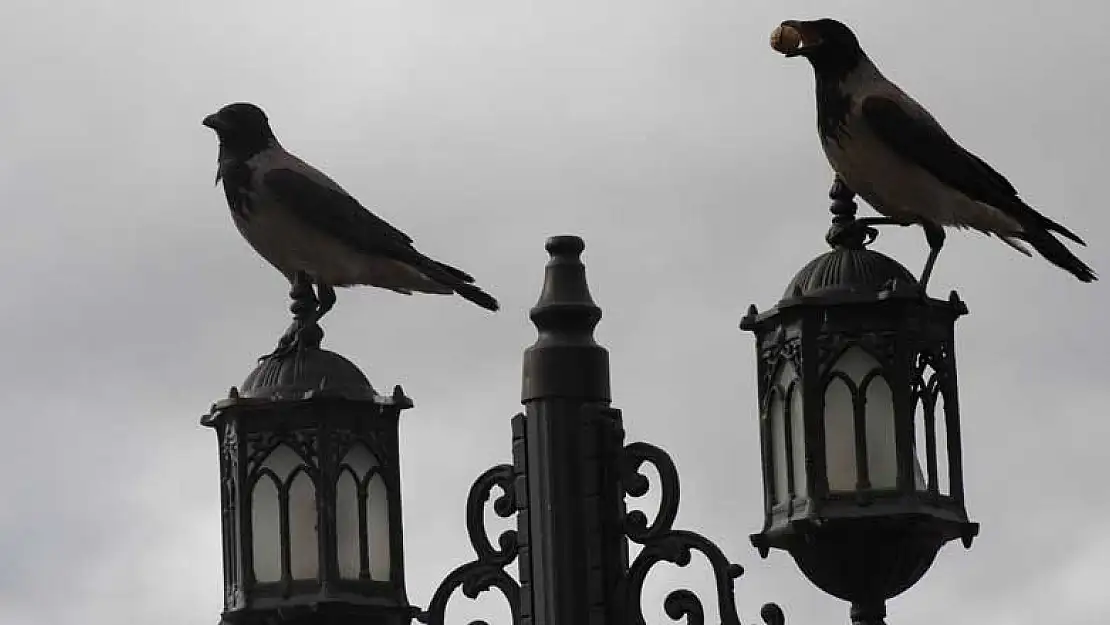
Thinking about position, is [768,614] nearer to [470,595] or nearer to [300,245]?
[470,595]

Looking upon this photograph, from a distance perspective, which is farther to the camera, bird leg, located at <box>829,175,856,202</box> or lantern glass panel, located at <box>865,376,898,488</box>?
bird leg, located at <box>829,175,856,202</box>

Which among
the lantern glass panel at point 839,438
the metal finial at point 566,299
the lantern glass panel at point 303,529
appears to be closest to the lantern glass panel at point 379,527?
the lantern glass panel at point 303,529

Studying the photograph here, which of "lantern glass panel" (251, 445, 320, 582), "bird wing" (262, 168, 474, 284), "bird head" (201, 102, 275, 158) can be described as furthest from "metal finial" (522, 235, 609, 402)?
"bird head" (201, 102, 275, 158)

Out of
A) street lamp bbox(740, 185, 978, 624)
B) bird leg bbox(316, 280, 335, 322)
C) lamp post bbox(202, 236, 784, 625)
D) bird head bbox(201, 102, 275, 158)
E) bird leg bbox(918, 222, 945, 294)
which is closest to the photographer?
street lamp bbox(740, 185, 978, 624)

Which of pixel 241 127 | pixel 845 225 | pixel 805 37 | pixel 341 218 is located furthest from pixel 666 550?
pixel 241 127

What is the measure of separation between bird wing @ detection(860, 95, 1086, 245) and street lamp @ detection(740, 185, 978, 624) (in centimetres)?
82

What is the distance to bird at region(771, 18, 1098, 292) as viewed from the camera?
7.37 m

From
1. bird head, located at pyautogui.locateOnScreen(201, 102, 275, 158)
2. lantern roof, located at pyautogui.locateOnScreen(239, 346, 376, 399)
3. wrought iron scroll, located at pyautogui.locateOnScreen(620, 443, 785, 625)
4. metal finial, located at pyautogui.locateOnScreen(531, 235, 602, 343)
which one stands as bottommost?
wrought iron scroll, located at pyautogui.locateOnScreen(620, 443, 785, 625)

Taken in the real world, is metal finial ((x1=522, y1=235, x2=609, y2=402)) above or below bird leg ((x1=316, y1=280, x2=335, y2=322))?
below

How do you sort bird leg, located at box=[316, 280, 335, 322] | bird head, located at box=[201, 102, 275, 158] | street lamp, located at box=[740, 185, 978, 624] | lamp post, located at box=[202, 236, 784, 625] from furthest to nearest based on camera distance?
bird head, located at box=[201, 102, 275, 158], bird leg, located at box=[316, 280, 335, 322], lamp post, located at box=[202, 236, 784, 625], street lamp, located at box=[740, 185, 978, 624]

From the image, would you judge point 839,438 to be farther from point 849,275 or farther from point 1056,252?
point 1056,252

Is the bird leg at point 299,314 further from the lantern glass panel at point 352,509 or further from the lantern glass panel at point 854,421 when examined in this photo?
the lantern glass panel at point 854,421

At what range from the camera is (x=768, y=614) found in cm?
666

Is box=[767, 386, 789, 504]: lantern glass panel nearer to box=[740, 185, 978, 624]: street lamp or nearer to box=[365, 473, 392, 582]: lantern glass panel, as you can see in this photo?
box=[740, 185, 978, 624]: street lamp
